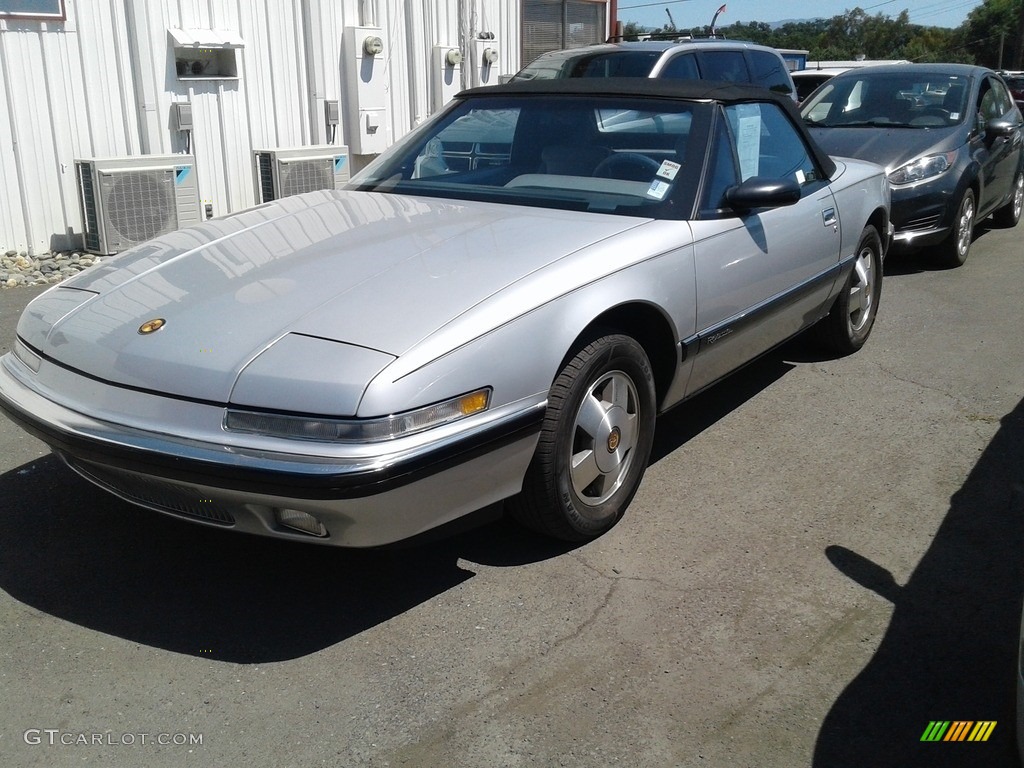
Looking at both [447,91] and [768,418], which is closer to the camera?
[768,418]

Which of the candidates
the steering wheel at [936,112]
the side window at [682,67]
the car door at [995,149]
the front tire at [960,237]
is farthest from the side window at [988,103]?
the side window at [682,67]

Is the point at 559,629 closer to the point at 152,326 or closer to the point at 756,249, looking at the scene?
the point at 152,326

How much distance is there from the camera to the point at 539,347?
307 centimetres

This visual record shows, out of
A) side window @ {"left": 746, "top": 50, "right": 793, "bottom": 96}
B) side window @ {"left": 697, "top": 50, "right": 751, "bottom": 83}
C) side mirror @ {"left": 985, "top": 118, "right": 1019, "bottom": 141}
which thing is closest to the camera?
side mirror @ {"left": 985, "top": 118, "right": 1019, "bottom": 141}

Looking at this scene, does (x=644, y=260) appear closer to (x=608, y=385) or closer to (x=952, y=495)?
(x=608, y=385)

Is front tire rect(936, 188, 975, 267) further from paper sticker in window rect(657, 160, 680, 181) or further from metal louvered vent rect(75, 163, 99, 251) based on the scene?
metal louvered vent rect(75, 163, 99, 251)

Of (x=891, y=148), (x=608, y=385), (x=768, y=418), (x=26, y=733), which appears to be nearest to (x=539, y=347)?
(x=608, y=385)

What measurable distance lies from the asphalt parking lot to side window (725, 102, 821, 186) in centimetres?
126

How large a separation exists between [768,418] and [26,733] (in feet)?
11.2

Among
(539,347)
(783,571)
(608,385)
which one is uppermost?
(539,347)

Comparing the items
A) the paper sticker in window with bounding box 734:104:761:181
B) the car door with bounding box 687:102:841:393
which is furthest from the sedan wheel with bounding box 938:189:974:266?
the paper sticker in window with bounding box 734:104:761:181

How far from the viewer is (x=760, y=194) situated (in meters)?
3.94

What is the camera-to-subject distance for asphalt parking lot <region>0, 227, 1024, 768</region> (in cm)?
254

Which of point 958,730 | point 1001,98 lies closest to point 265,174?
point 1001,98
